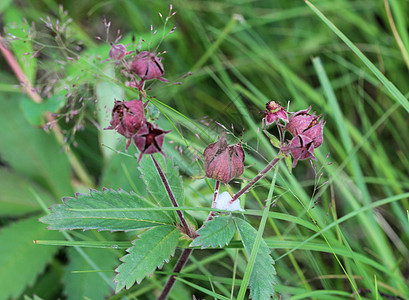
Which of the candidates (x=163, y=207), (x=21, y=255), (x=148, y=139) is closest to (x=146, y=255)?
(x=163, y=207)

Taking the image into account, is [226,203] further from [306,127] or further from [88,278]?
[88,278]

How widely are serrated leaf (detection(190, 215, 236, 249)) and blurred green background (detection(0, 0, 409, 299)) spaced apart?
183 mm

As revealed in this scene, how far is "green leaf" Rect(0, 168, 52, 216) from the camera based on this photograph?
199 cm

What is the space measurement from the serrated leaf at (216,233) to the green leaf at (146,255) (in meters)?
0.11

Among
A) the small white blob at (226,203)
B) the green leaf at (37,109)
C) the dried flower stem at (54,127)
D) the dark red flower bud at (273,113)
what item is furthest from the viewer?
the dried flower stem at (54,127)

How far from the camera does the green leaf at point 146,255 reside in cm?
106

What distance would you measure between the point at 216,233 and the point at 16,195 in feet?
4.33

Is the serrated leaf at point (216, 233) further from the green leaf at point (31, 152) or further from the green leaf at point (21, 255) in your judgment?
the green leaf at point (31, 152)

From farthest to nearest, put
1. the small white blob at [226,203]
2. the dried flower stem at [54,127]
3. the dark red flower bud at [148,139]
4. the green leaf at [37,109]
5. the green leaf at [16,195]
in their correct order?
the dried flower stem at [54,127]
the green leaf at [16,195]
the green leaf at [37,109]
the small white blob at [226,203]
the dark red flower bud at [148,139]

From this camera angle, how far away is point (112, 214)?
113cm

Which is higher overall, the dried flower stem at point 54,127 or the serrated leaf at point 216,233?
the dried flower stem at point 54,127

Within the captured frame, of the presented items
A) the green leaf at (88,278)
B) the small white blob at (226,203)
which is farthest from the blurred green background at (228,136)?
the small white blob at (226,203)

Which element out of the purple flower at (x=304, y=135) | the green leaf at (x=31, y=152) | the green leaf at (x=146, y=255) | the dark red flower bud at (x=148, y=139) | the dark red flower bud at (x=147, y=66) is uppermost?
the green leaf at (x=31, y=152)

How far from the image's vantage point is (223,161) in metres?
1.05
